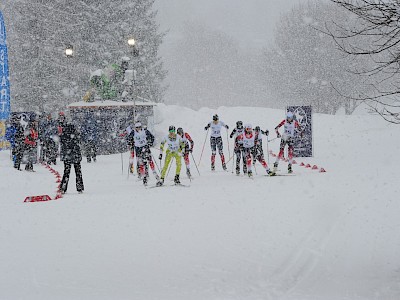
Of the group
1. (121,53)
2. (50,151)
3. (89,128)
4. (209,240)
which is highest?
(121,53)

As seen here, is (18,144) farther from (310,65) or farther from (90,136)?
(310,65)

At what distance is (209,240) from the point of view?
818 centimetres

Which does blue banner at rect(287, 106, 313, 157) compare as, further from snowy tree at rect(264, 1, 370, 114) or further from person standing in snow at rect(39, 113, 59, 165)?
snowy tree at rect(264, 1, 370, 114)

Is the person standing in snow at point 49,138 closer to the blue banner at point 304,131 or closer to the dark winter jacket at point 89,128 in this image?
the dark winter jacket at point 89,128

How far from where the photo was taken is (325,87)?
143 ft

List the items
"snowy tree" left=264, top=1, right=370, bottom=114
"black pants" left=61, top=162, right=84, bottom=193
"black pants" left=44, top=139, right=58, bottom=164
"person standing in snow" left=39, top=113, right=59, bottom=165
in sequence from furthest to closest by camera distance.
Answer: "snowy tree" left=264, top=1, right=370, bottom=114 → "black pants" left=44, top=139, right=58, bottom=164 → "person standing in snow" left=39, top=113, right=59, bottom=165 → "black pants" left=61, top=162, right=84, bottom=193

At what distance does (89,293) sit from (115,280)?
560mm

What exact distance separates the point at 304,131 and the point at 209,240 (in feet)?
51.4

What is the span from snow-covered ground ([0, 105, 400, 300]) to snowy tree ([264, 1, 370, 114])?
29.0m

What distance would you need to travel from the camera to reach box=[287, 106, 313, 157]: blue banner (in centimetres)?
2281

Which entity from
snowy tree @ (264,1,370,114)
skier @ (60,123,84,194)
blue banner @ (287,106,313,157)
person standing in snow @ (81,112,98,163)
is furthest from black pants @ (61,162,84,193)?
snowy tree @ (264,1,370,114)

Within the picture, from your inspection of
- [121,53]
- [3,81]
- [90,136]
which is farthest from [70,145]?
[121,53]

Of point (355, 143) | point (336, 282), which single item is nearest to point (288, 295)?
point (336, 282)

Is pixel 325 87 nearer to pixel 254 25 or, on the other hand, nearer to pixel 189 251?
pixel 189 251
